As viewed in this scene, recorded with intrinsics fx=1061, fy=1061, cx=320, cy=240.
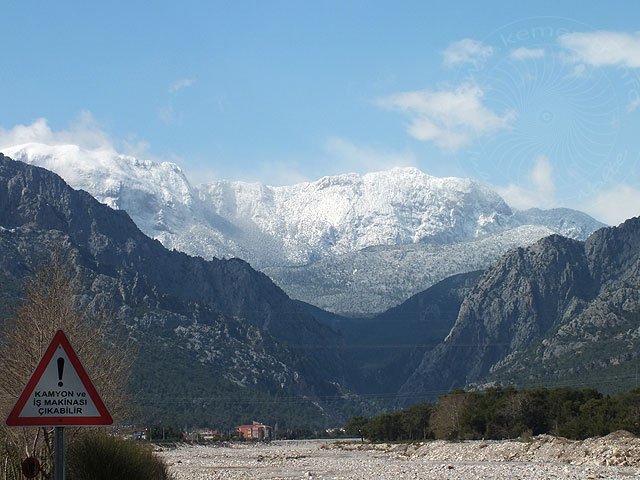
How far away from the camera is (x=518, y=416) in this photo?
119438 millimetres

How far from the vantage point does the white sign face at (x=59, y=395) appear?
13039 millimetres

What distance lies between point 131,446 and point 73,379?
1062 centimetres

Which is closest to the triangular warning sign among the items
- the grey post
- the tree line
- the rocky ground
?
the grey post

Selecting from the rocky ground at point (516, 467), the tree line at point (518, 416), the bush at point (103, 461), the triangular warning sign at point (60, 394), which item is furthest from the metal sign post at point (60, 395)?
the tree line at point (518, 416)

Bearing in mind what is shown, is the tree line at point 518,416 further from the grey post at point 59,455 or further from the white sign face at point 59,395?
the grey post at point 59,455

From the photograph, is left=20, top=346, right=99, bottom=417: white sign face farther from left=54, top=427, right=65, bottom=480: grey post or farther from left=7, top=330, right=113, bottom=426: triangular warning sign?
left=54, top=427, right=65, bottom=480: grey post

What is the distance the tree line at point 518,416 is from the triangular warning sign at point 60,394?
83.0m

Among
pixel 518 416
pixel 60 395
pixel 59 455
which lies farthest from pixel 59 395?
pixel 518 416

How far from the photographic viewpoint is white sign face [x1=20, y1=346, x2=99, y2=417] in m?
13.0

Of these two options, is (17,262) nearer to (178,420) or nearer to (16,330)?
(178,420)

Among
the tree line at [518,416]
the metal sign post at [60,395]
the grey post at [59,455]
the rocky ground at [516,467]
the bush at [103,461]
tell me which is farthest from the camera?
the tree line at [518,416]

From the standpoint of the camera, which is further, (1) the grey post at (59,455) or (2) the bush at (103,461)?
(2) the bush at (103,461)

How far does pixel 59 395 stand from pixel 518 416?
364 ft

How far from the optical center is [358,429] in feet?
587
